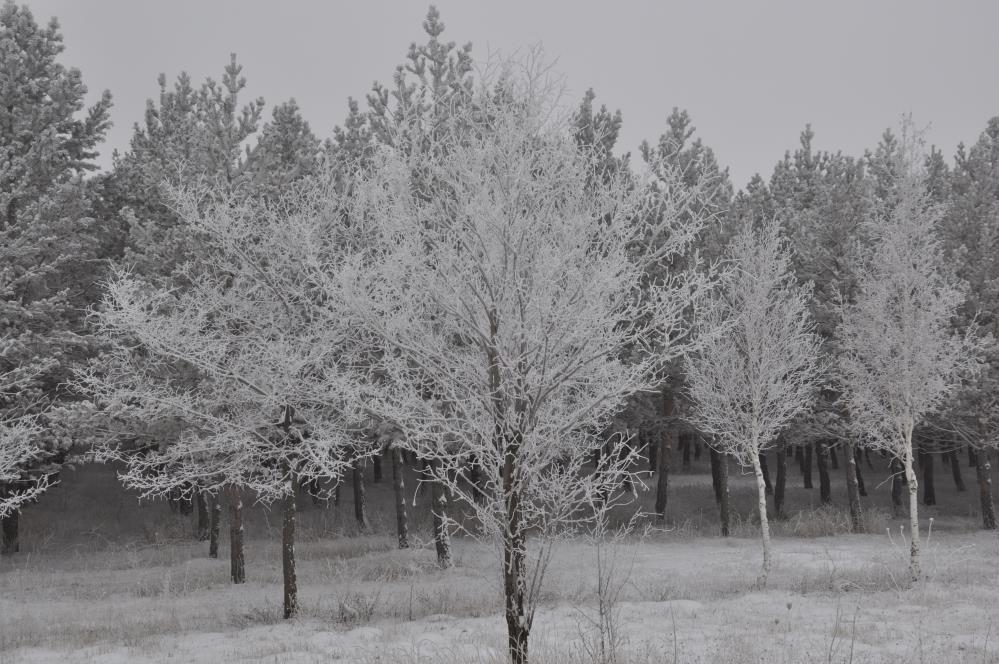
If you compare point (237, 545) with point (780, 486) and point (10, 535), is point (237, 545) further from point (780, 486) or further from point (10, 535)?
point (780, 486)

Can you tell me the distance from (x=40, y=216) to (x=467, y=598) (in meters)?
16.0

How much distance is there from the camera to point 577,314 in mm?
6492

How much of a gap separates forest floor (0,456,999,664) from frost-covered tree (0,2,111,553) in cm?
428

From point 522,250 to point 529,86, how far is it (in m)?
1.80

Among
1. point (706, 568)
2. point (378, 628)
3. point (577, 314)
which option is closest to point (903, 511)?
point (706, 568)

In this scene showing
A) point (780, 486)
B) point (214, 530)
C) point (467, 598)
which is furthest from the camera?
point (780, 486)

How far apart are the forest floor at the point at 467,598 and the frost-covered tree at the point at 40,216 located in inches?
168

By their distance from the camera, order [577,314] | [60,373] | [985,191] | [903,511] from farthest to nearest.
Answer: [903,511] → [985,191] → [60,373] → [577,314]

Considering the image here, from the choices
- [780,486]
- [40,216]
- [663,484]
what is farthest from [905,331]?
[40,216]

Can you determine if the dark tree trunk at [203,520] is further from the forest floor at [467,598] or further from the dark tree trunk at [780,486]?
the dark tree trunk at [780,486]

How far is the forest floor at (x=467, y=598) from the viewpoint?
9289 mm

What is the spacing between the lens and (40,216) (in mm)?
19078

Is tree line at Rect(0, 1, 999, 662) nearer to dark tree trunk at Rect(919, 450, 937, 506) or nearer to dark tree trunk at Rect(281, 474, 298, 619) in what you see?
dark tree trunk at Rect(281, 474, 298, 619)

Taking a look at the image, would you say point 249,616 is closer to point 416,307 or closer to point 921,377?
point 416,307
